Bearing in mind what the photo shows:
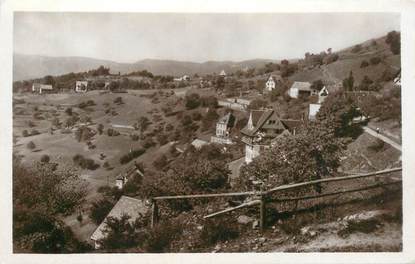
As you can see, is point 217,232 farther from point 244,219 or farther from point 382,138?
point 382,138

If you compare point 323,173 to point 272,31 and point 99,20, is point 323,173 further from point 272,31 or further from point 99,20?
point 99,20

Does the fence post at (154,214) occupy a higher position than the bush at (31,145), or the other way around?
the bush at (31,145)

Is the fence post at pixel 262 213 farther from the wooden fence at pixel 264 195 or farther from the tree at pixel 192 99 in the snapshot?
the tree at pixel 192 99

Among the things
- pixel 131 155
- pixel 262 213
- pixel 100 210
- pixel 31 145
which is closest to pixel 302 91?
pixel 262 213

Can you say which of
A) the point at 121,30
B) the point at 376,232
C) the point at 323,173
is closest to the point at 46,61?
the point at 121,30

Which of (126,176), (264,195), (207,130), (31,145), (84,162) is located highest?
(207,130)

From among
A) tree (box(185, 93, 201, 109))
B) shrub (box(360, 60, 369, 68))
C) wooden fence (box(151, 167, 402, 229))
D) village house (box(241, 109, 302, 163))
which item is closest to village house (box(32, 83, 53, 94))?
tree (box(185, 93, 201, 109))

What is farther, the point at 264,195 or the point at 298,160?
the point at 298,160

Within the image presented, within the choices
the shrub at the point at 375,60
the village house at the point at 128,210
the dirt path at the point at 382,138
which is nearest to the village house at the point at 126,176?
the village house at the point at 128,210
